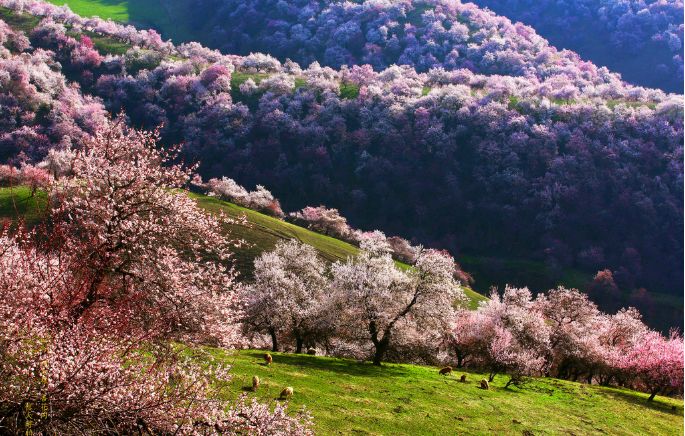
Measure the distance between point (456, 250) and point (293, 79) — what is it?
96.4m

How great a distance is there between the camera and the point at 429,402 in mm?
33688

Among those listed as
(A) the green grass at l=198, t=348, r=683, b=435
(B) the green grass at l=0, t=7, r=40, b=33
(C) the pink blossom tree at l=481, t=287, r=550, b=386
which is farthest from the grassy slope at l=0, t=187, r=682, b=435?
(B) the green grass at l=0, t=7, r=40, b=33

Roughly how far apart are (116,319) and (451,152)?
535ft

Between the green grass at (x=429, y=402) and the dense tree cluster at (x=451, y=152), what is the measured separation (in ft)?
347

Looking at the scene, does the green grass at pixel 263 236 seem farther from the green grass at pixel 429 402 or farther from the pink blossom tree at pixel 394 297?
the green grass at pixel 429 402

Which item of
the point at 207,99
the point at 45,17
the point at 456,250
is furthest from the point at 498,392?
the point at 45,17

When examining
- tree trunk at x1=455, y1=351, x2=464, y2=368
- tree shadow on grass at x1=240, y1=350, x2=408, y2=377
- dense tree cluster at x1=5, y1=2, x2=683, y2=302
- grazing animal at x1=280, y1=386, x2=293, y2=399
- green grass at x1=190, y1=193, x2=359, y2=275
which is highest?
dense tree cluster at x1=5, y1=2, x2=683, y2=302

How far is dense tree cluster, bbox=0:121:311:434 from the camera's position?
10492mm

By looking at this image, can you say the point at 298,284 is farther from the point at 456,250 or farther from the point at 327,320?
the point at 456,250

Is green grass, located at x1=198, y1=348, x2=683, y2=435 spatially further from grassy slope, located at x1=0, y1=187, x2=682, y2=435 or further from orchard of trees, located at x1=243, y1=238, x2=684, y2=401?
orchard of trees, located at x1=243, y1=238, x2=684, y2=401

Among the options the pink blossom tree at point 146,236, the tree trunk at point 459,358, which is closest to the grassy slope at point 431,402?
the pink blossom tree at point 146,236

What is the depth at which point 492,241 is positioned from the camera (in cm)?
15425

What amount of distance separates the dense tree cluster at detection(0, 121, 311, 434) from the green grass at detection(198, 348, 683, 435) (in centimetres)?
735

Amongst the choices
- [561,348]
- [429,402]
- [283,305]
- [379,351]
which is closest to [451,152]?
[561,348]
